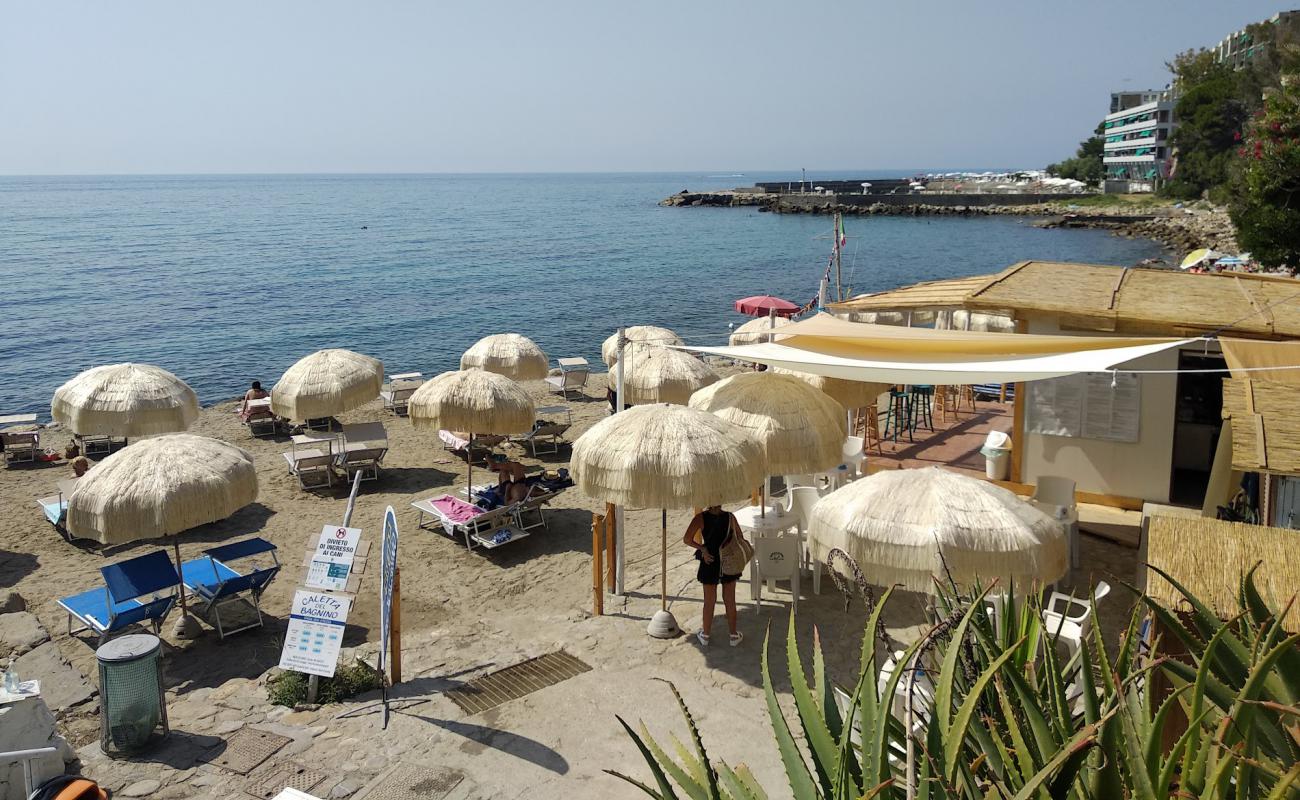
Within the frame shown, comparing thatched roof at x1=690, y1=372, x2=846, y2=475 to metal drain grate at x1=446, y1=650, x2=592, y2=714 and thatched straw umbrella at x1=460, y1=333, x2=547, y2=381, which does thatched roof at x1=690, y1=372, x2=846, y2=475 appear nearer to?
metal drain grate at x1=446, y1=650, x2=592, y2=714

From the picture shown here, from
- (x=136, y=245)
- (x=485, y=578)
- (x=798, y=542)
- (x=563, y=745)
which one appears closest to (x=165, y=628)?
(x=485, y=578)

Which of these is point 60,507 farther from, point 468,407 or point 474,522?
point 474,522

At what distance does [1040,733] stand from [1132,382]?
27.0ft

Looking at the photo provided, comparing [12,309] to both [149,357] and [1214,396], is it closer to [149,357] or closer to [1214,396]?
[149,357]

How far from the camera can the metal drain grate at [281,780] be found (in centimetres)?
550

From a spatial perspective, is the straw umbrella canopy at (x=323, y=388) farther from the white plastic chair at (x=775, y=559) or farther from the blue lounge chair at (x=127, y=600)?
the white plastic chair at (x=775, y=559)

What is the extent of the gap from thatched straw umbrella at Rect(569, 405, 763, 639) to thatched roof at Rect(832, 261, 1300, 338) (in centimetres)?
395

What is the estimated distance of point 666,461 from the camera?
699 centimetres

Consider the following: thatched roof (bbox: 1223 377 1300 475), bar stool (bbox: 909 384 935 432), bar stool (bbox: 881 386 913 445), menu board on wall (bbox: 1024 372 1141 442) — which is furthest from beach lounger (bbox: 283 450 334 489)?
thatched roof (bbox: 1223 377 1300 475)

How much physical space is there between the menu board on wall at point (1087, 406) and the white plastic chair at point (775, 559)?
356cm

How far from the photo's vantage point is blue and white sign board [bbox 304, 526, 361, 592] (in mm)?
6770

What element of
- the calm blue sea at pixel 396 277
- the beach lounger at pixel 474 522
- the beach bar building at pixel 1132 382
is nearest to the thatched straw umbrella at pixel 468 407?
the beach lounger at pixel 474 522

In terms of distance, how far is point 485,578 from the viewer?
9562mm

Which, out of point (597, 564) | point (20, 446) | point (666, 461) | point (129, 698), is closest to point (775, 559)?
point (597, 564)
